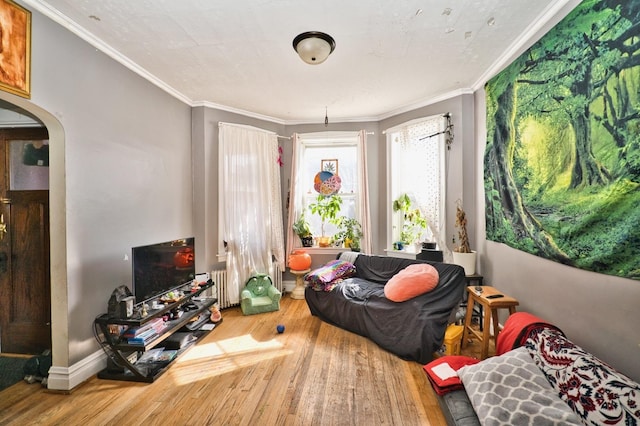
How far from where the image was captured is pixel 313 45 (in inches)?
84.0

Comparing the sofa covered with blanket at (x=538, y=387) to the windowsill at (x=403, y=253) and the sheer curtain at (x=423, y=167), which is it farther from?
Result: the windowsill at (x=403, y=253)

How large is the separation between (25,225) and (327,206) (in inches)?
132

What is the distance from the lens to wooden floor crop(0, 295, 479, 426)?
6.06 feet

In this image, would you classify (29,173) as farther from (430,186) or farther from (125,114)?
(430,186)

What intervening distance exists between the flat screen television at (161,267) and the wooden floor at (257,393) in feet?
2.22

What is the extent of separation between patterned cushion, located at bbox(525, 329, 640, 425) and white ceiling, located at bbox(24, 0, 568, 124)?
2.20 m

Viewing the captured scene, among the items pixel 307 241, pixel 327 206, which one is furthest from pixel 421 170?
pixel 307 241

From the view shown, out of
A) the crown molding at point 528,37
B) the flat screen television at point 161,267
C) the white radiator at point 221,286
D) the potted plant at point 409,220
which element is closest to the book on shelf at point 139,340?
the flat screen television at point 161,267

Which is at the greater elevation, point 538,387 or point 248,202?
point 248,202

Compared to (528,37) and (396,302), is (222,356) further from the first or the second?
(528,37)

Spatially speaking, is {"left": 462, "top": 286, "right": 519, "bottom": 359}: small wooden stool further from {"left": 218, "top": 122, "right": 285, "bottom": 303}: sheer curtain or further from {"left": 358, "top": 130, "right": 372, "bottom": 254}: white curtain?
{"left": 218, "top": 122, "right": 285, "bottom": 303}: sheer curtain

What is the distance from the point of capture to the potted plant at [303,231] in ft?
14.3

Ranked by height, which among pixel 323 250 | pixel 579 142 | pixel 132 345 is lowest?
pixel 132 345

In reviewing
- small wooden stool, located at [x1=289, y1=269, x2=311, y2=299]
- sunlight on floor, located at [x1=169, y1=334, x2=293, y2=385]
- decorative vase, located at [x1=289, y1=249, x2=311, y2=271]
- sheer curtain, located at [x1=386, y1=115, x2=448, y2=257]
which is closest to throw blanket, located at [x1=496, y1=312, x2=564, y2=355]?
sheer curtain, located at [x1=386, y1=115, x2=448, y2=257]
